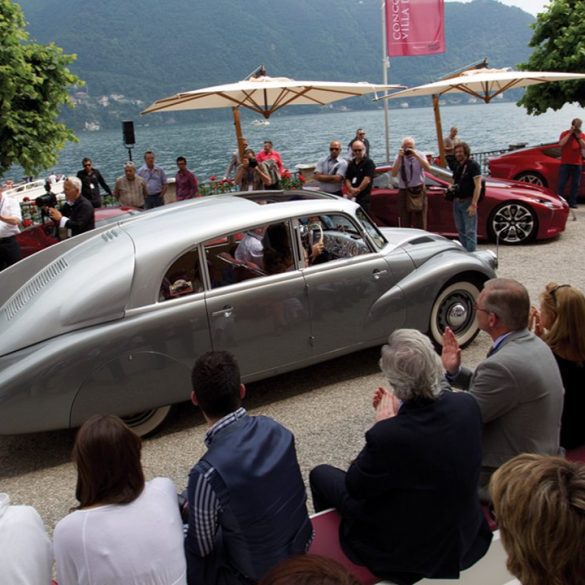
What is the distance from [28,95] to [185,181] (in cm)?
358

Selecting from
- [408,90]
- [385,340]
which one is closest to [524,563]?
[385,340]

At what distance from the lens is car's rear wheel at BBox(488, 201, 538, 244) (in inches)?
397

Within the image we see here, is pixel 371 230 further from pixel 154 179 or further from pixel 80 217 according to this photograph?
pixel 154 179

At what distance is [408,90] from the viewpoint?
13.3 metres

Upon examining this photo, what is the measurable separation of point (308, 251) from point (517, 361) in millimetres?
2853

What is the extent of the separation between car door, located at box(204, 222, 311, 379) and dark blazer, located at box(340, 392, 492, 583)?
249 cm

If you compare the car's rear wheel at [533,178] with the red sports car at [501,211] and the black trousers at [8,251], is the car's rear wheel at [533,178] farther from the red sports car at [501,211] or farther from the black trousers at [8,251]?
the black trousers at [8,251]

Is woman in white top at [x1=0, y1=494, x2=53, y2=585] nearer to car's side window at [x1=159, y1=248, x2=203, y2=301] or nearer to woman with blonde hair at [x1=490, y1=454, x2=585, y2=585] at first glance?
woman with blonde hair at [x1=490, y1=454, x2=585, y2=585]

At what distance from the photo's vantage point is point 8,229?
797 centimetres

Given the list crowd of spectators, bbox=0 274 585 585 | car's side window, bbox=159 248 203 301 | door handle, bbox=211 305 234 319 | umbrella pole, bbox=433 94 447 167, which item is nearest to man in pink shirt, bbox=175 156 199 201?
umbrella pole, bbox=433 94 447 167

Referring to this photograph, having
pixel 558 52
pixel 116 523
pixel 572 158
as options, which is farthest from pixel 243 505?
pixel 558 52

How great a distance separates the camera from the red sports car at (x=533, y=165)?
12.7 meters

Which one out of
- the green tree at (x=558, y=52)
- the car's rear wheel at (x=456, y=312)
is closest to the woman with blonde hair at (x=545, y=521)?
the car's rear wheel at (x=456, y=312)

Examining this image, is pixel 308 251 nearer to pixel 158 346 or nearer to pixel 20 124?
pixel 158 346
